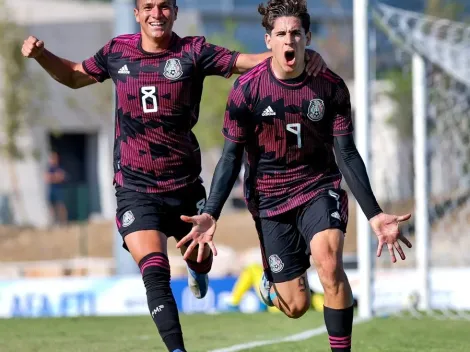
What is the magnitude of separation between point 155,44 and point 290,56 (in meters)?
1.03

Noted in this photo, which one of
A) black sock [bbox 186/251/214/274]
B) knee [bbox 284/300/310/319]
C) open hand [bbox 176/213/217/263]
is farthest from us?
black sock [bbox 186/251/214/274]

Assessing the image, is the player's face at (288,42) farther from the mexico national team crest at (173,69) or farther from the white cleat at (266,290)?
the white cleat at (266,290)

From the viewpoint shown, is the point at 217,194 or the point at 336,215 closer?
the point at 217,194

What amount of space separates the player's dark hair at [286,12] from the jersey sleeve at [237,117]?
43cm

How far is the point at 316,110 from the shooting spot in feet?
21.3

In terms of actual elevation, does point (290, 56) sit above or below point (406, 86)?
below

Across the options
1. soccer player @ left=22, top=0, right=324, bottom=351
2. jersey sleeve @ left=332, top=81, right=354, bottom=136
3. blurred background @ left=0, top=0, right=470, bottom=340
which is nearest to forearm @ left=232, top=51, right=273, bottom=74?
soccer player @ left=22, top=0, right=324, bottom=351

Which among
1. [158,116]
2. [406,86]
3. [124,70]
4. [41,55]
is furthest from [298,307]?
[406,86]

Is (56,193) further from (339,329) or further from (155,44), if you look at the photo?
(339,329)

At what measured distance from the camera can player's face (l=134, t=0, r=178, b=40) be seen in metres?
6.88

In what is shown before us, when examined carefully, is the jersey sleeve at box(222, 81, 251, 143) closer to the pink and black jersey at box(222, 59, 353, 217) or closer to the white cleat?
the pink and black jersey at box(222, 59, 353, 217)

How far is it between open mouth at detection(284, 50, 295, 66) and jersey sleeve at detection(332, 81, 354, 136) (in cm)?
35

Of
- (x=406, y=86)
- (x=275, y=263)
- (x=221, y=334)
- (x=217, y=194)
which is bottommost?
(x=221, y=334)

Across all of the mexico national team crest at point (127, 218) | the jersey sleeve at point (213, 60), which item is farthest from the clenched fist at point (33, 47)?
the mexico national team crest at point (127, 218)
